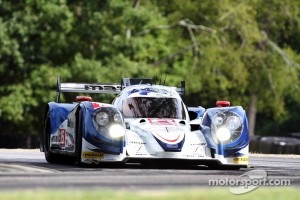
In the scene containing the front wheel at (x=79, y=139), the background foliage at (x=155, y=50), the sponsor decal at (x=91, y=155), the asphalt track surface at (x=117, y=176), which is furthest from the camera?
the background foliage at (x=155, y=50)

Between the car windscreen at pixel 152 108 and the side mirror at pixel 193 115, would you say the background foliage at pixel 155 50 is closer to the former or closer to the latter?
the side mirror at pixel 193 115

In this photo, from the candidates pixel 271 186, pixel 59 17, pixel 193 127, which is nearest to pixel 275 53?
pixel 59 17

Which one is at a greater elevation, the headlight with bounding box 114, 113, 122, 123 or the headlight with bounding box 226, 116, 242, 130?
the headlight with bounding box 114, 113, 122, 123

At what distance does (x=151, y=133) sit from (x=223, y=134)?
1168 millimetres

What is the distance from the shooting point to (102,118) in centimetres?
1675

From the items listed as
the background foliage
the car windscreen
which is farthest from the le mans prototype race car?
the background foliage

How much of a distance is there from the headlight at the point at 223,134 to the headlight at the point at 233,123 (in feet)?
0.28

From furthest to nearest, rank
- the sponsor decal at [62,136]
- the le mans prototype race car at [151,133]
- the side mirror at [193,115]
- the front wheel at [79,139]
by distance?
the side mirror at [193,115] < the sponsor decal at [62,136] < the front wheel at [79,139] < the le mans prototype race car at [151,133]

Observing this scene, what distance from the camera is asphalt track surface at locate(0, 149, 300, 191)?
12984mm

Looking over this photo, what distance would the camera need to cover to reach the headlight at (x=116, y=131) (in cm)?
1648

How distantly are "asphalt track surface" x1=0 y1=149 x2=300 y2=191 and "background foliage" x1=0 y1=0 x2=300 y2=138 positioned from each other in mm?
28659

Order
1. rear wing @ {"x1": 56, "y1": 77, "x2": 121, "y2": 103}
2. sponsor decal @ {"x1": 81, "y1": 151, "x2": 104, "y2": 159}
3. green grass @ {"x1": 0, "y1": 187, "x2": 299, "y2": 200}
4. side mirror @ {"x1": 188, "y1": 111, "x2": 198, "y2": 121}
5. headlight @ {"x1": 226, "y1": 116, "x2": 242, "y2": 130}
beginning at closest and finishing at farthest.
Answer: green grass @ {"x1": 0, "y1": 187, "x2": 299, "y2": 200}
sponsor decal @ {"x1": 81, "y1": 151, "x2": 104, "y2": 159}
headlight @ {"x1": 226, "y1": 116, "x2": 242, "y2": 130}
side mirror @ {"x1": 188, "y1": 111, "x2": 198, "y2": 121}
rear wing @ {"x1": 56, "y1": 77, "x2": 121, "y2": 103}

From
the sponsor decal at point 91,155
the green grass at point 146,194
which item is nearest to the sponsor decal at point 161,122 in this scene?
the sponsor decal at point 91,155

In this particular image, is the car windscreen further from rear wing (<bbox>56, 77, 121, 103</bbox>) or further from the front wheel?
rear wing (<bbox>56, 77, 121, 103</bbox>)
